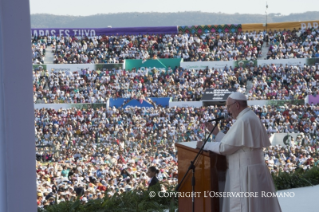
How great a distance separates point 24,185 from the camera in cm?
210

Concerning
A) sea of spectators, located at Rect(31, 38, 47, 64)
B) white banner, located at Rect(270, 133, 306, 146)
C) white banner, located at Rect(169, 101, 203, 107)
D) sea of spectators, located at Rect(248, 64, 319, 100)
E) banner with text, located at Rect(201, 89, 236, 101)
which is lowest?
white banner, located at Rect(270, 133, 306, 146)

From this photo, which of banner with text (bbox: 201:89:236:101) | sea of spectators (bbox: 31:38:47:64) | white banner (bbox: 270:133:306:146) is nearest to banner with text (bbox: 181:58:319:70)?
banner with text (bbox: 201:89:236:101)

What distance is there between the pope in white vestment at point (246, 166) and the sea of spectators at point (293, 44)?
2244cm

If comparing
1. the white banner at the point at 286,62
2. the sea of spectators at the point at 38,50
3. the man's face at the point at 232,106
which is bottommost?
the white banner at the point at 286,62

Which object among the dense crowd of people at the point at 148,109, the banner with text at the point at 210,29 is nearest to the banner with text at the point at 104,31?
the dense crowd of people at the point at 148,109

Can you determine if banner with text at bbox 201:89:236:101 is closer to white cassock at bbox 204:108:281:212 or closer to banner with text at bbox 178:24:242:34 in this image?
banner with text at bbox 178:24:242:34

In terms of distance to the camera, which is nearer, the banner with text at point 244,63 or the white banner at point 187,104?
the white banner at point 187,104

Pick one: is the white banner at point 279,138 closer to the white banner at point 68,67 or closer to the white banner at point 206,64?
the white banner at point 206,64

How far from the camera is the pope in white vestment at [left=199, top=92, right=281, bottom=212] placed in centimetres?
314

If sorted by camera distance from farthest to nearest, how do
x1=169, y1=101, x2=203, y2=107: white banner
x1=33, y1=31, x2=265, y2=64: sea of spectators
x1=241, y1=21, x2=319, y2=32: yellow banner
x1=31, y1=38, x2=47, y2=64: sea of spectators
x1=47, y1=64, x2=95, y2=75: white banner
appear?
x1=241, y1=21, x2=319, y2=32: yellow banner → x1=31, y1=38, x2=47, y2=64: sea of spectators → x1=33, y1=31, x2=265, y2=64: sea of spectators → x1=47, y1=64, x2=95, y2=75: white banner → x1=169, y1=101, x2=203, y2=107: white banner

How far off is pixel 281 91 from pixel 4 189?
67.3ft

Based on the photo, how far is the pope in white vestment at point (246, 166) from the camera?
124 inches

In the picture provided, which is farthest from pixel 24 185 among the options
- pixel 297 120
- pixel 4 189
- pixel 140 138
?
pixel 297 120

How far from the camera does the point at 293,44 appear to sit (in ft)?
84.4
